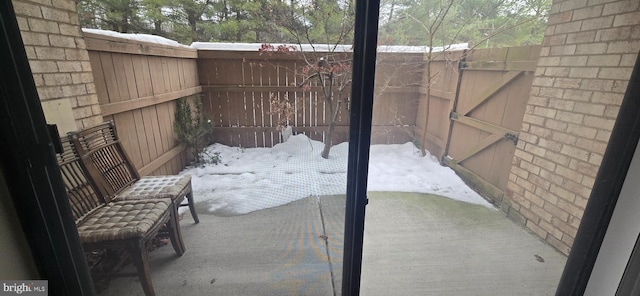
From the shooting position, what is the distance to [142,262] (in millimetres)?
1171

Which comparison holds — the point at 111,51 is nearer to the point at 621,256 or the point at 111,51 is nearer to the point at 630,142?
the point at 630,142

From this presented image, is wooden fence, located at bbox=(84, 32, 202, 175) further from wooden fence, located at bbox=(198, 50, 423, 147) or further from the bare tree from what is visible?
the bare tree

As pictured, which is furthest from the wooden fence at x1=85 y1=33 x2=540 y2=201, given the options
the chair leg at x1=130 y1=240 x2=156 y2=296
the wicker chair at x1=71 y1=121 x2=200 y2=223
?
the chair leg at x1=130 y1=240 x2=156 y2=296

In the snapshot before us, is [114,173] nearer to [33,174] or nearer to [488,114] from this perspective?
[33,174]

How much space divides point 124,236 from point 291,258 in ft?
2.72

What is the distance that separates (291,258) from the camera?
1545mm

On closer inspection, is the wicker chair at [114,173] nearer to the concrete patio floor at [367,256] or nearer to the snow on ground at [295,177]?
the concrete patio floor at [367,256]

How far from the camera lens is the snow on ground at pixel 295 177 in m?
2.20

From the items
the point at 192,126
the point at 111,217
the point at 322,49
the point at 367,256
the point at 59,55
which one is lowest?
the point at 367,256

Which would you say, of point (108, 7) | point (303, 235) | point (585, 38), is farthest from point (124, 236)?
point (585, 38)

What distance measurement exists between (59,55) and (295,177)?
1.83 m

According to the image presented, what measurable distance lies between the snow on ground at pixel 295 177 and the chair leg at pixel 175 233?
18.5 inches

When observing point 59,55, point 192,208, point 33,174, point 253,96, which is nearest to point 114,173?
point 192,208

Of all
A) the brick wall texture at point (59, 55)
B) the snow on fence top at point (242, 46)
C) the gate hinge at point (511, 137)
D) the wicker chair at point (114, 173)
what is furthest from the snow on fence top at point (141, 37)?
the gate hinge at point (511, 137)
